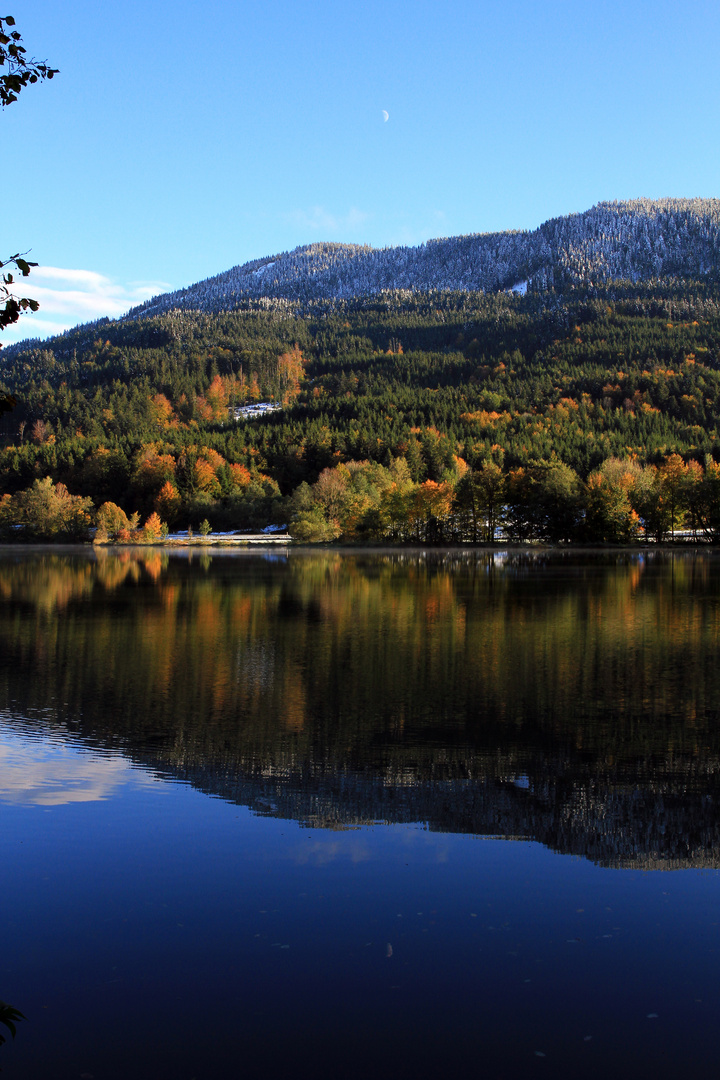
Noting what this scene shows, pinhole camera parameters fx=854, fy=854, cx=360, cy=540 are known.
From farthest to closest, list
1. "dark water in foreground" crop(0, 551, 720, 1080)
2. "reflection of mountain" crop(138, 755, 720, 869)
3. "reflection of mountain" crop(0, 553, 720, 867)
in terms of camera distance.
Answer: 1. "reflection of mountain" crop(0, 553, 720, 867)
2. "reflection of mountain" crop(138, 755, 720, 869)
3. "dark water in foreground" crop(0, 551, 720, 1080)

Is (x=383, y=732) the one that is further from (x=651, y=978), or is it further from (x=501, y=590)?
(x=501, y=590)

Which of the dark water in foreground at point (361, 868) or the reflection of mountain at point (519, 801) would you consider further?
the reflection of mountain at point (519, 801)

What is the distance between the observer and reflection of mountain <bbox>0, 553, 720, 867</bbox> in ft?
44.4

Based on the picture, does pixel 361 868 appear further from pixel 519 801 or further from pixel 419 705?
pixel 419 705

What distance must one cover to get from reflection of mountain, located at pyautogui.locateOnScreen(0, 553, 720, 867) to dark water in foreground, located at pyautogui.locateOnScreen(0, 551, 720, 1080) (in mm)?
100

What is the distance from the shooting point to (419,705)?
21031 millimetres

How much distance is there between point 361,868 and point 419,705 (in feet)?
33.2

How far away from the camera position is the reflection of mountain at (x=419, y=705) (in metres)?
13.5

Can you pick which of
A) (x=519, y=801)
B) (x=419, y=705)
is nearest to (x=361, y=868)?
(x=519, y=801)

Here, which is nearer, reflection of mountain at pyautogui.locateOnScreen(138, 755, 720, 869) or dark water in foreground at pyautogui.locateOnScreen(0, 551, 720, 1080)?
dark water in foreground at pyautogui.locateOnScreen(0, 551, 720, 1080)

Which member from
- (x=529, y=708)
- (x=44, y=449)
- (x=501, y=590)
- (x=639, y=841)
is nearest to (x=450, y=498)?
(x=501, y=590)

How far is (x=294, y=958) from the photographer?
8.77m

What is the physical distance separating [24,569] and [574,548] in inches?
2954

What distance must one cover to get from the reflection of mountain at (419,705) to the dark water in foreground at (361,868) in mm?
100
